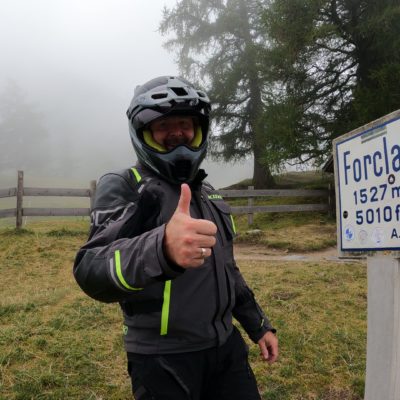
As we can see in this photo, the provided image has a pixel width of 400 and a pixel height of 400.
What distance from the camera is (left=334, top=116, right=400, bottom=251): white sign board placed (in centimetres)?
196

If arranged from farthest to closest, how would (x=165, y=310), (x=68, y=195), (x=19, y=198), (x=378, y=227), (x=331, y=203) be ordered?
(x=331, y=203) → (x=68, y=195) → (x=19, y=198) → (x=378, y=227) → (x=165, y=310)

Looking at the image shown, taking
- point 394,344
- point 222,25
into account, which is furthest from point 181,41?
point 394,344

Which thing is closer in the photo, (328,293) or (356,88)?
(328,293)

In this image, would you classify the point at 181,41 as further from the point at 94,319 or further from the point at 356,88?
the point at 94,319

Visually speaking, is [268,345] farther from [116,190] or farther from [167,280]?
[116,190]

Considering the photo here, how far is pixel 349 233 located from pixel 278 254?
712cm

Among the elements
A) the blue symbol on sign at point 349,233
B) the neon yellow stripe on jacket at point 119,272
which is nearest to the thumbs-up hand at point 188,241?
the neon yellow stripe on jacket at point 119,272

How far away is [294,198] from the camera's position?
1648 centimetres

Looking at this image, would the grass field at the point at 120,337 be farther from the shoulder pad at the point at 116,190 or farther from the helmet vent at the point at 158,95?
the helmet vent at the point at 158,95

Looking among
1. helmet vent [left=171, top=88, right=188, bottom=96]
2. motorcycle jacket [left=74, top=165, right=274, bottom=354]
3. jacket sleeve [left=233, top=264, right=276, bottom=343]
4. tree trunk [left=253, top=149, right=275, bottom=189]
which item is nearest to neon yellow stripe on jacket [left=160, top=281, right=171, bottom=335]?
motorcycle jacket [left=74, top=165, right=274, bottom=354]

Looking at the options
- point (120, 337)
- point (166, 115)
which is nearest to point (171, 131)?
point (166, 115)

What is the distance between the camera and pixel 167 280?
4.83ft

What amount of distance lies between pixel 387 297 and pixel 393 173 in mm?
626

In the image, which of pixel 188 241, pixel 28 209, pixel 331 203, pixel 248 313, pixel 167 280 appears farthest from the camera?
pixel 331 203
